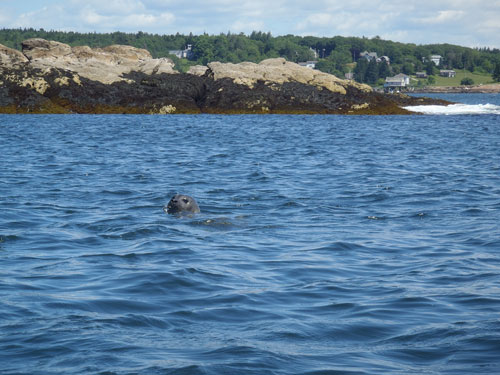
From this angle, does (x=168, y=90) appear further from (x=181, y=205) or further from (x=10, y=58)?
(x=181, y=205)

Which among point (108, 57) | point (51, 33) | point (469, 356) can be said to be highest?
point (51, 33)

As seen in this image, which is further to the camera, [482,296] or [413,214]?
[413,214]

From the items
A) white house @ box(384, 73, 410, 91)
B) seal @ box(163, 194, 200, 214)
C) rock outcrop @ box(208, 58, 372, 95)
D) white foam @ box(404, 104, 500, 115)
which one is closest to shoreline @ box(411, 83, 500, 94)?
white house @ box(384, 73, 410, 91)

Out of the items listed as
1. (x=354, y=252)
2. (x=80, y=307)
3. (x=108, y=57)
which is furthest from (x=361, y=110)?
(x=80, y=307)

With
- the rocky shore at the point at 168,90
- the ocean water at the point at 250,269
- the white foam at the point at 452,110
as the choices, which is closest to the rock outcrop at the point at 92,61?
the rocky shore at the point at 168,90

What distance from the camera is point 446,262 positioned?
9945 millimetres

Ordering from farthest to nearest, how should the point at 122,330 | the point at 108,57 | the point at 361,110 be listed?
1. the point at 108,57
2. the point at 361,110
3. the point at 122,330

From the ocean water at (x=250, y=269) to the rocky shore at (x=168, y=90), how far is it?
2734 centimetres

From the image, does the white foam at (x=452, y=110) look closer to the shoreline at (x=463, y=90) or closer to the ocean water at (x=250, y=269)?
the ocean water at (x=250, y=269)

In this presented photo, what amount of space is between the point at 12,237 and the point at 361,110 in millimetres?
44605

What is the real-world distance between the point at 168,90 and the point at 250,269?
145ft

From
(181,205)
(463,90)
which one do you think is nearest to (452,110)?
(181,205)

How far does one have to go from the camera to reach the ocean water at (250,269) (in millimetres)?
6188

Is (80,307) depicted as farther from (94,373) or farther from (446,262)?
(446,262)
